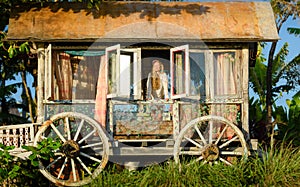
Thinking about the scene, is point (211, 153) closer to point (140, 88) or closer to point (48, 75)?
point (140, 88)

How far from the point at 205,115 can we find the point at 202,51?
4.34 ft

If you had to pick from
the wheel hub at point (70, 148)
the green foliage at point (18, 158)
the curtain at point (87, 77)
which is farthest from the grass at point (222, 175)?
the curtain at point (87, 77)

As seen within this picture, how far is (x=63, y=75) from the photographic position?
11586 mm

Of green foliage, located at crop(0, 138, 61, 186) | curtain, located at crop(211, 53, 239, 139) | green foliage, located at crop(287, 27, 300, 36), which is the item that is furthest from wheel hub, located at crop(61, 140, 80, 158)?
green foliage, located at crop(287, 27, 300, 36)

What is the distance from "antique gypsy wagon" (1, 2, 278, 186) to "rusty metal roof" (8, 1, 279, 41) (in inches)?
0.8

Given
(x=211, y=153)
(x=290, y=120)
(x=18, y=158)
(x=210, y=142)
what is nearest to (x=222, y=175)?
(x=211, y=153)

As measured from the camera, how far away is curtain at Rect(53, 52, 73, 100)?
1148cm

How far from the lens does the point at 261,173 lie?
32.7 ft

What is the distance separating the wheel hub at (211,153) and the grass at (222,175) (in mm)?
492

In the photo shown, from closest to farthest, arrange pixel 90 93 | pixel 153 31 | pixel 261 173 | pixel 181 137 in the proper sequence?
pixel 261 173, pixel 181 137, pixel 153 31, pixel 90 93

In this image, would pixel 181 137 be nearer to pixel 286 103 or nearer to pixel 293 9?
pixel 293 9

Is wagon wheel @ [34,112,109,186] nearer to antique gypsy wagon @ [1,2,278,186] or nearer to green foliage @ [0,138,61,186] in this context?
antique gypsy wagon @ [1,2,278,186]

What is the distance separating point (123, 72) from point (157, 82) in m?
1.08

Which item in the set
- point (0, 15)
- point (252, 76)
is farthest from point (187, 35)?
point (252, 76)
